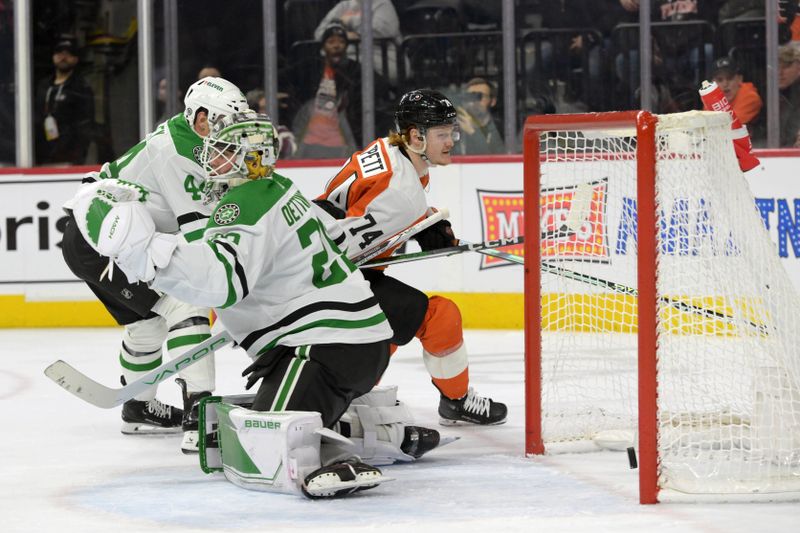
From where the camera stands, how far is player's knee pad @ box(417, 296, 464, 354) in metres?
3.71

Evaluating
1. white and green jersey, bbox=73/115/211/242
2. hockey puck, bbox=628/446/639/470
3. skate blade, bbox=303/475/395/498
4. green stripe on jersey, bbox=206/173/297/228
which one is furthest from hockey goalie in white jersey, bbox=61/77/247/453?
hockey puck, bbox=628/446/639/470

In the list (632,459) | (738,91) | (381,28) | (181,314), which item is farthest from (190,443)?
(738,91)

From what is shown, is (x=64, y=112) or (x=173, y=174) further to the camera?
(x=64, y=112)

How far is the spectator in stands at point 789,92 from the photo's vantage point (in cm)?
646

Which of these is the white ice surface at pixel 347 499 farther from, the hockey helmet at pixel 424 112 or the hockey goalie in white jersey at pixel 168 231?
the hockey helmet at pixel 424 112

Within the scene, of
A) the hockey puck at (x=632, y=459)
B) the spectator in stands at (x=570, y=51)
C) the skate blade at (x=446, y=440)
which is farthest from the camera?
the spectator in stands at (x=570, y=51)

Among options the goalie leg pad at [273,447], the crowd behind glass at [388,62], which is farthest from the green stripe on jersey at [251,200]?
the crowd behind glass at [388,62]

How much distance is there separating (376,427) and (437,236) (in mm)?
794

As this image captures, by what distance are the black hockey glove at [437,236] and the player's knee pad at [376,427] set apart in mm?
689

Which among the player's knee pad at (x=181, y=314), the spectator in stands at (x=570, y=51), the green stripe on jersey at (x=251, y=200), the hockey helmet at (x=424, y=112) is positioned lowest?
the player's knee pad at (x=181, y=314)

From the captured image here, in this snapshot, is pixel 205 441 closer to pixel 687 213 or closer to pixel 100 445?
pixel 100 445

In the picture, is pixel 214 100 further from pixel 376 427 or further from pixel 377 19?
pixel 377 19

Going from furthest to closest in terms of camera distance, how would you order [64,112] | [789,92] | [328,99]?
[64,112], [328,99], [789,92]

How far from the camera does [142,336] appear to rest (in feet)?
12.7
